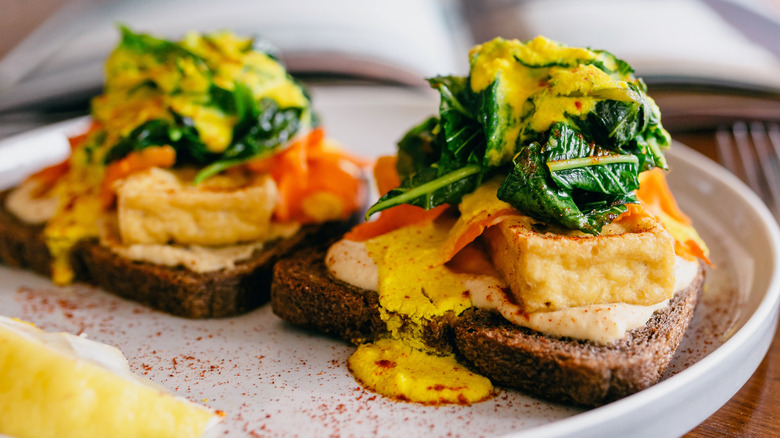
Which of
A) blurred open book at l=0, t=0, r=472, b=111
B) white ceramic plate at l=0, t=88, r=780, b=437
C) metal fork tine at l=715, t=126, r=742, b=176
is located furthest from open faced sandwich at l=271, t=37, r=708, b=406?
blurred open book at l=0, t=0, r=472, b=111

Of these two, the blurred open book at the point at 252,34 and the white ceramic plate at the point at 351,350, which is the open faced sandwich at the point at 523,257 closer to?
the white ceramic plate at the point at 351,350

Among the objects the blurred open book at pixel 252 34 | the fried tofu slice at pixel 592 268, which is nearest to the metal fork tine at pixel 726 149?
the blurred open book at pixel 252 34

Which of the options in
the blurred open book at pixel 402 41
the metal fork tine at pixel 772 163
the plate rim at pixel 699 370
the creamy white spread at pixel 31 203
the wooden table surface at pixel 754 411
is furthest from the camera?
the blurred open book at pixel 402 41

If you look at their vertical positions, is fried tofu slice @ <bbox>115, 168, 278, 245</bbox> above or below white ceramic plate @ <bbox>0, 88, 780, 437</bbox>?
above

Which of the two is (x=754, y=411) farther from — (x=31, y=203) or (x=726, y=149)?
(x=31, y=203)

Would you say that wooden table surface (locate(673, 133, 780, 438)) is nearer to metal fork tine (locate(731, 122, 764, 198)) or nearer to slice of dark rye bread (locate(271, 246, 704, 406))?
slice of dark rye bread (locate(271, 246, 704, 406))

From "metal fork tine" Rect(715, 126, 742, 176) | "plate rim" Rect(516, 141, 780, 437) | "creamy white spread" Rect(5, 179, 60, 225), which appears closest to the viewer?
"plate rim" Rect(516, 141, 780, 437)

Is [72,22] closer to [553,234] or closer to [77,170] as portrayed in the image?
[77,170]
